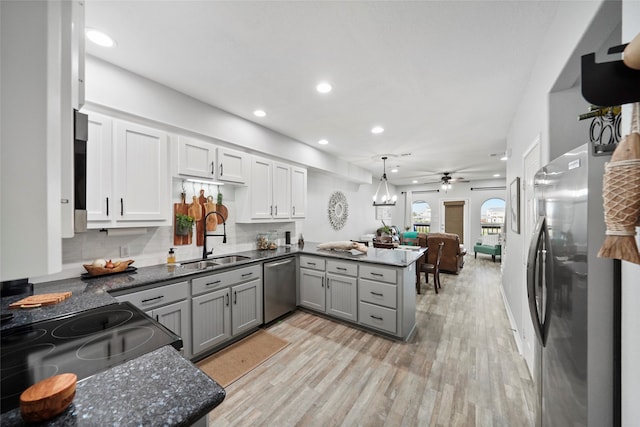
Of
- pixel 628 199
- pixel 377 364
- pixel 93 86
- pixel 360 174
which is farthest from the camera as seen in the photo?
pixel 360 174

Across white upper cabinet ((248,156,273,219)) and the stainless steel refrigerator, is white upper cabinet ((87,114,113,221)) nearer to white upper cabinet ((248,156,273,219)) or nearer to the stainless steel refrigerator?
white upper cabinet ((248,156,273,219))

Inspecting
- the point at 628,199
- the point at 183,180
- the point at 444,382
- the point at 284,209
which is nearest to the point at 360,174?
the point at 284,209

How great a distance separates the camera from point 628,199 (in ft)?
1.80

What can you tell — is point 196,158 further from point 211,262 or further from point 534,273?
point 534,273

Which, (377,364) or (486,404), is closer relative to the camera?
(486,404)

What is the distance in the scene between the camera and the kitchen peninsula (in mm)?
646

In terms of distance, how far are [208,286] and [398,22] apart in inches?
108

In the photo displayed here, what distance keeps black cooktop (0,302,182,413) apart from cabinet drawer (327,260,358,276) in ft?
7.26

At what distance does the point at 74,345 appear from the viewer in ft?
3.30

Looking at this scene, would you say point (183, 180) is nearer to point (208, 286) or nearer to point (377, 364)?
point (208, 286)

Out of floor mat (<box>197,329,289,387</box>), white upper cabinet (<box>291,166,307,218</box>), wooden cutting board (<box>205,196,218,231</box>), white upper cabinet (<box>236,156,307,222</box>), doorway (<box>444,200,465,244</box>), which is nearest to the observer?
floor mat (<box>197,329,289,387</box>)

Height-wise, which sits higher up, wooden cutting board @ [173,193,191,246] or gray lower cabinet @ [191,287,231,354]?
wooden cutting board @ [173,193,191,246]

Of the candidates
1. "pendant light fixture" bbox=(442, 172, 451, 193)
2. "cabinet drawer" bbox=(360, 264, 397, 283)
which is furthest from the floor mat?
"pendant light fixture" bbox=(442, 172, 451, 193)

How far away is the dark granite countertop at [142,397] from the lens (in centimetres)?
61
